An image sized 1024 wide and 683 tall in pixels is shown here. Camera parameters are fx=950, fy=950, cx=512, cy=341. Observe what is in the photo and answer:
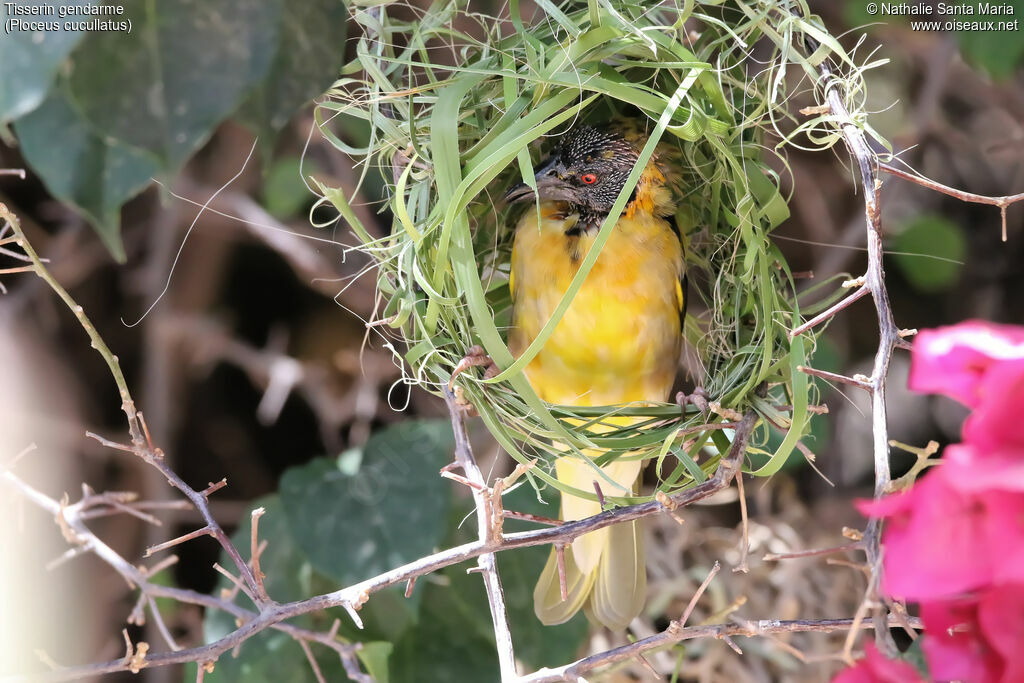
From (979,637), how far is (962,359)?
0.17 m

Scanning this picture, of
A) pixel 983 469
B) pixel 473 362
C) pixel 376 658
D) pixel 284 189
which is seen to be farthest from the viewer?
pixel 284 189

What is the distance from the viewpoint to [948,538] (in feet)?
1.80

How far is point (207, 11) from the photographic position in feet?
2.89

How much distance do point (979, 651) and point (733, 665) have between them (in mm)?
1176

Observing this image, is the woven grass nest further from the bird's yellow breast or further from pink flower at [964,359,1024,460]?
pink flower at [964,359,1024,460]

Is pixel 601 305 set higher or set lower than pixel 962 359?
lower

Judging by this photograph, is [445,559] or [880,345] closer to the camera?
[880,345]

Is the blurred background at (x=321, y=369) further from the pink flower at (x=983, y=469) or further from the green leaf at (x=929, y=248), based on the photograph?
the pink flower at (x=983, y=469)

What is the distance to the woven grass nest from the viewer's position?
3.23 ft

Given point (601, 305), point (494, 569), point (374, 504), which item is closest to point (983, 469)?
point (494, 569)

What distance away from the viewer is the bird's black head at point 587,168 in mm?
1359

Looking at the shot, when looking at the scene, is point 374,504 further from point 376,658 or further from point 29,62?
point 29,62

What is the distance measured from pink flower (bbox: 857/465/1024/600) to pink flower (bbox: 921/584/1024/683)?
0.02 m

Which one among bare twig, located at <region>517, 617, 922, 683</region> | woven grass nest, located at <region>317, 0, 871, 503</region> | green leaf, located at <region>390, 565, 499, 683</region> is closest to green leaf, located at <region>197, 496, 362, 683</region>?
green leaf, located at <region>390, 565, 499, 683</region>
